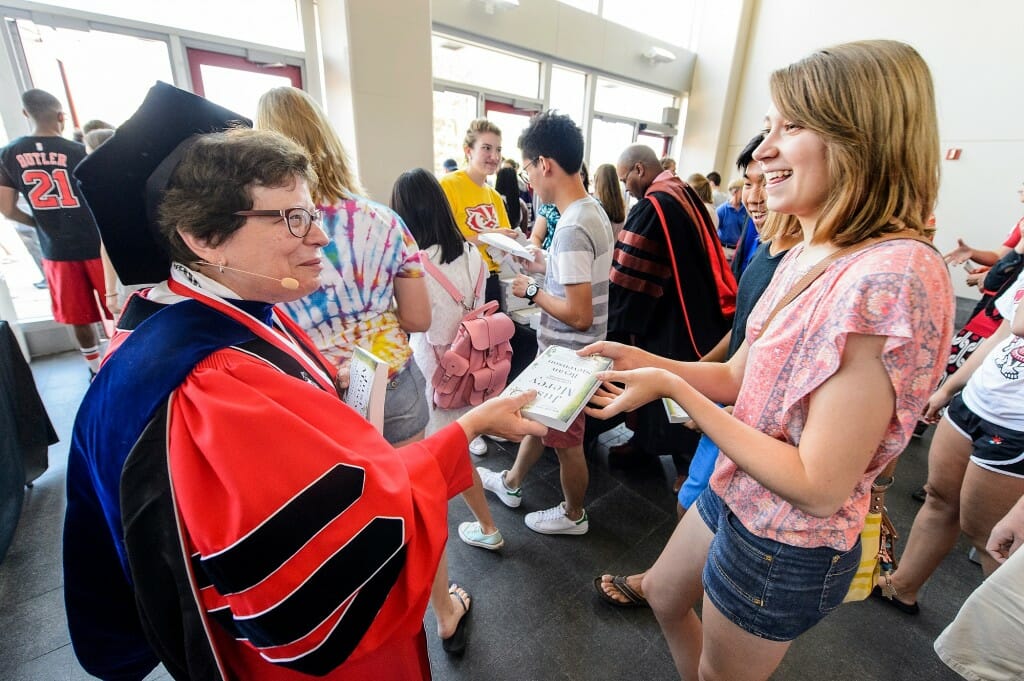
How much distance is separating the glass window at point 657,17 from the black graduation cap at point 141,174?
781 cm

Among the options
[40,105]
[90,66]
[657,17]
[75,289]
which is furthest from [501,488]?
[657,17]

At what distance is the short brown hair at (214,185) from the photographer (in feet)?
2.32

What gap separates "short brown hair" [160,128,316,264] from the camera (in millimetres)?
708

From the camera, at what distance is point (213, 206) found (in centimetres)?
71

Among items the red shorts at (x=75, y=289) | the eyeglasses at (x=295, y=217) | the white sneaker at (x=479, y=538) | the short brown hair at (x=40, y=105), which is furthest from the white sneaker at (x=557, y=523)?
the short brown hair at (x=40, y=105)

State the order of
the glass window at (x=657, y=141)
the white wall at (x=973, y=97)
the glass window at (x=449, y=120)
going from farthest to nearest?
the glass window at (x=657, y=141) → the white wall at (x=973, y=97) → the glass window at (x=449, y=120)

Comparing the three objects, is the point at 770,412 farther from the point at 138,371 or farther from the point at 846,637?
the point at 846,637

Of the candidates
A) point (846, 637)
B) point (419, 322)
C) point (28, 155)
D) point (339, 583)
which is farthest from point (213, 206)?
point (28, 155)

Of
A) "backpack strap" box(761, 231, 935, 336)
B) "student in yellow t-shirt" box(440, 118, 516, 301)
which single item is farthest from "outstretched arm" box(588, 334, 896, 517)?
"student in yellow t-shirt" box(440, 118, 516, 301)

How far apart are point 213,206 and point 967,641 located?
1830mm

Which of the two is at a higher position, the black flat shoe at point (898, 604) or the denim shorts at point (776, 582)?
the denim shorts at point (776, 582)

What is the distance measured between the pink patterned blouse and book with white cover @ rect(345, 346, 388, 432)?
2.61 ft

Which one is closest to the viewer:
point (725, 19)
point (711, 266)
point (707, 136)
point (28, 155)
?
point (711, 266)

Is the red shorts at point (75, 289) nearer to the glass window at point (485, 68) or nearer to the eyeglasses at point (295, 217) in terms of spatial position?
the eyeglasses at point (295, 217)
